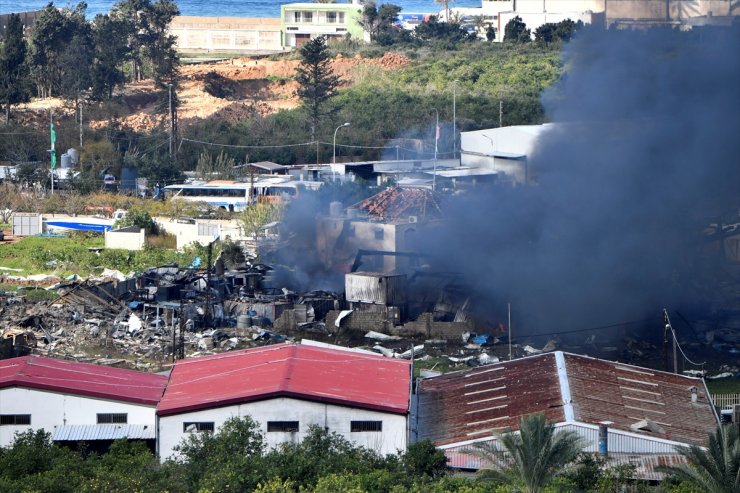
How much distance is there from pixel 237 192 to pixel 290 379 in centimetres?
2441

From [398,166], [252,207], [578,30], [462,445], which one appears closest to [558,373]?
[462,445]

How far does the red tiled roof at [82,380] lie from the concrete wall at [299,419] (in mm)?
916

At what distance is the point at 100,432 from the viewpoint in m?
19.5

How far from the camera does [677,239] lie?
3028 centimetres

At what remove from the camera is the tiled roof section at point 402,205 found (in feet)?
108

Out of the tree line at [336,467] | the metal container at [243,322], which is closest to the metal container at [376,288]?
the metal container at [243,322]

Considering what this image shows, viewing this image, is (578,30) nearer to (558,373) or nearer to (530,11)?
(558,373)

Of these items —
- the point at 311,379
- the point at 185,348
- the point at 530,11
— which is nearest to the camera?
the point at 311,379

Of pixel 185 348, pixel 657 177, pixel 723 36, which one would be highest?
pixel 723 36

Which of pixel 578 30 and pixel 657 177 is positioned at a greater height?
pixel 578 30

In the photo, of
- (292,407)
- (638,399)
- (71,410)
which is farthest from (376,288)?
(71,410)

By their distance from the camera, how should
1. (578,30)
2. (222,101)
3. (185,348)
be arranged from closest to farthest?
(185,348) → (578,30) → (222,101)

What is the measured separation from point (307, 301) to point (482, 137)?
17.8 metres

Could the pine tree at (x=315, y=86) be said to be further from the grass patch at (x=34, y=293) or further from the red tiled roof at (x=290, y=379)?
the red tiled roof at (x=290, y=379)
